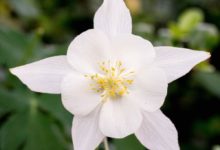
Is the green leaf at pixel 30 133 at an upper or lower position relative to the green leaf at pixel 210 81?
upper

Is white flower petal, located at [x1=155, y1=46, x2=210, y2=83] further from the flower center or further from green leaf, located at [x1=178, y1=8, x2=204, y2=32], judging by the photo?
green leaf, located at [x1=178, y1=8, x2=204, y2=32]

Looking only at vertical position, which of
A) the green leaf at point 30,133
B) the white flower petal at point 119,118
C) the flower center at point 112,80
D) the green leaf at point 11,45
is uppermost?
the flower center at point 112,80

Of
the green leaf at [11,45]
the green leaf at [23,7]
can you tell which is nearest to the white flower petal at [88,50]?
the green leaf at [11,45]

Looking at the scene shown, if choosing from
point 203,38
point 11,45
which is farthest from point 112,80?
point 203,38

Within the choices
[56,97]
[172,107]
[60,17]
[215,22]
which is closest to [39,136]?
[56,97]

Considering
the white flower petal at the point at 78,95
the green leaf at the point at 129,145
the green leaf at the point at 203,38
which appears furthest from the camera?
the green leaf at the point at 203,38

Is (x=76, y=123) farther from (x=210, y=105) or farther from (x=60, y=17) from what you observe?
(x=60, y=17)

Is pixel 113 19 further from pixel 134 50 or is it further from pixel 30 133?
pixel 30 133

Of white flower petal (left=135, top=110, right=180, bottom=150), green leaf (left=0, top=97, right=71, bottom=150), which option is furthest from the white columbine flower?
green leaf (left=0, top=97, right=71, bottom=150)

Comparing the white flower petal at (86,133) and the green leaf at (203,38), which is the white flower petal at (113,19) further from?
the green leaf at (203,38)
